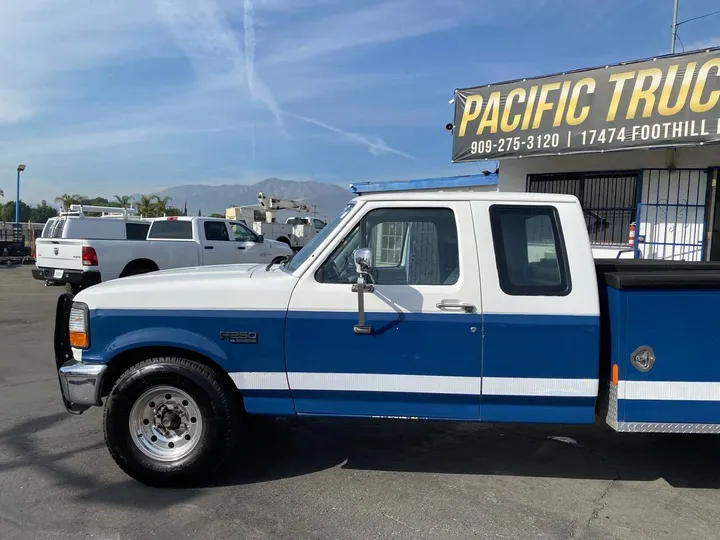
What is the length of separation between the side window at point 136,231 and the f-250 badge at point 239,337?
1156 centimetres

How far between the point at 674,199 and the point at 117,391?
9242mm

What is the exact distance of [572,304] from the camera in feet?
11.2

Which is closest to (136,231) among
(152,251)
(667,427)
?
(152,251)

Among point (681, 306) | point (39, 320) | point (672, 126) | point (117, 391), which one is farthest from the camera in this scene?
point (39, 320)

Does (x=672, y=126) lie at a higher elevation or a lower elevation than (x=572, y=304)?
higher

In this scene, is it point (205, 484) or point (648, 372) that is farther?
point (205, 484)

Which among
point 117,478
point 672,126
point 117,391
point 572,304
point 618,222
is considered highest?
point 672,126

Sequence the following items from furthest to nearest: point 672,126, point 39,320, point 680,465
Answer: point 39,320 < point 672,126 < point 680,465

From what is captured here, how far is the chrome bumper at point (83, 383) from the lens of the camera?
3.60 metres

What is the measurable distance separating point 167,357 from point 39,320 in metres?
7.74

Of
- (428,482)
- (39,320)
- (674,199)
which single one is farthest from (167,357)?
(674,199)

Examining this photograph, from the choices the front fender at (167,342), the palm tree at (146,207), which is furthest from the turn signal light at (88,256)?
the palm tree at (146,207)

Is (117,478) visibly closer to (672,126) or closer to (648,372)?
(648,372)

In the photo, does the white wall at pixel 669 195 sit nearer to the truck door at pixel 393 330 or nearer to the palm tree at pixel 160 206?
the truck door at pixel 393 330
